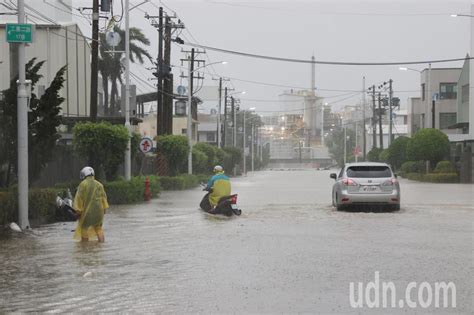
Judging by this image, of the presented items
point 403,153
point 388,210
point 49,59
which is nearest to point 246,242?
point 388,210

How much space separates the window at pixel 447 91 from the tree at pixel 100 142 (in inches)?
2440

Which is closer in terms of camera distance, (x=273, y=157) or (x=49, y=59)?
(x=49, y=59)

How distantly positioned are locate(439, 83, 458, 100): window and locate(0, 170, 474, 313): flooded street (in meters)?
64.2

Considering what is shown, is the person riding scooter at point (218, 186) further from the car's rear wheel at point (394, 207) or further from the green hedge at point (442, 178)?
the green hedge at point (442, 178)

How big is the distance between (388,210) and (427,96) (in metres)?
61.7

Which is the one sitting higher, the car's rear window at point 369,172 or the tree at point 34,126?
the tree at point 34,126

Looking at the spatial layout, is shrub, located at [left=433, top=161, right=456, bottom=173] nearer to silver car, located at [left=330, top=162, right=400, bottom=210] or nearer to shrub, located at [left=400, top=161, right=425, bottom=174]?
shrub, located at [left=400, top=161, right=425, bottom=174]

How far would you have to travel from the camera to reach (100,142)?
80.0 feet

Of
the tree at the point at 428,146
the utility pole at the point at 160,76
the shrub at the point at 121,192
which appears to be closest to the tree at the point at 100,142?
the shrub at the point at 121,192

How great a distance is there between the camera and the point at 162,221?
60.9 feet

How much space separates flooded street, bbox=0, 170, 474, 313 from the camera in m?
8.13

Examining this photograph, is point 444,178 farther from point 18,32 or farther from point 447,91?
point 18,32

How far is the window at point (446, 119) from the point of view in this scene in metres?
78.6

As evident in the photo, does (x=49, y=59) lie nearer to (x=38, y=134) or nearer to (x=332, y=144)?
(x=38, y=134)
